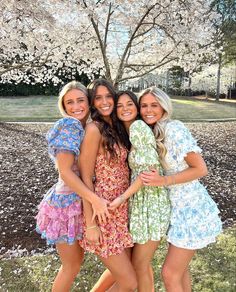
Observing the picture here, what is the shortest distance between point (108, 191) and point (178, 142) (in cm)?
57

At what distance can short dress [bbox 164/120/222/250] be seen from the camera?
8.04 feet

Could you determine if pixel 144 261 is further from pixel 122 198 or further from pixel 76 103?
pixel 76 103

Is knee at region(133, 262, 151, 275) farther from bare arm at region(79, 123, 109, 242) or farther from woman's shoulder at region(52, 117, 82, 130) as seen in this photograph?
woman's shoulder at region(52, 117, 82, 130)

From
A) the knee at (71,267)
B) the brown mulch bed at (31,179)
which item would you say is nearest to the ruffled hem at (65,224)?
the knee at (71,267)

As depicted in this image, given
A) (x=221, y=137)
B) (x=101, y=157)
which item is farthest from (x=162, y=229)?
(x=221, y=137)

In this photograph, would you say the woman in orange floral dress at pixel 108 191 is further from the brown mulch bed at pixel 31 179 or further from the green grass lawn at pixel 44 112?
the green grass lawn at pixel 44 112

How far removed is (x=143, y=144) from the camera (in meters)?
2.41

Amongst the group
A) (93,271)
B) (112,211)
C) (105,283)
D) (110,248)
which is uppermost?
(112,211)

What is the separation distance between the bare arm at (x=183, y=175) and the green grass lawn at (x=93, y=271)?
1.46 m

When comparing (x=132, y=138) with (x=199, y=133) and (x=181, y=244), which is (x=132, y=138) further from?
(x=199, y=133)

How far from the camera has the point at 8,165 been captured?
801 cm

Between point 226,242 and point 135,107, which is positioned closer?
point 135,107

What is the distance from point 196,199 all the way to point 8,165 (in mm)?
6207

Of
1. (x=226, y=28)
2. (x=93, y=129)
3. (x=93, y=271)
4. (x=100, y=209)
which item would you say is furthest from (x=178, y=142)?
(x=226, y=28)
